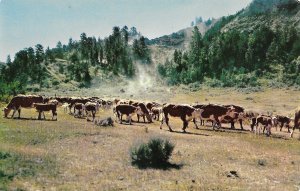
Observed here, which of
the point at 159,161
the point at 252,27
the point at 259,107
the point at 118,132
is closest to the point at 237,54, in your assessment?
the point at 252,27

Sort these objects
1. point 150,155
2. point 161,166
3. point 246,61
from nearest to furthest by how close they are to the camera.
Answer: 1. point 161,166
2. point 150,155
3. point 246,61

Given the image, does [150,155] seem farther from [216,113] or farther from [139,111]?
[216,113]

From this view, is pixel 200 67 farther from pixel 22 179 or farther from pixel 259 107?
pixel 22 179

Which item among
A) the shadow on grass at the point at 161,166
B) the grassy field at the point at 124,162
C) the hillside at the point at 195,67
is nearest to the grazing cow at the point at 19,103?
the grassy field at the point at 124,162

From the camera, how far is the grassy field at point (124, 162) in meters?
16.3

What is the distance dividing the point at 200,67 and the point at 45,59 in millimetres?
64557

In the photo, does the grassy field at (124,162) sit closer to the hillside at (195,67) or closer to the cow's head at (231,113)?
the cow's head at (231,113)

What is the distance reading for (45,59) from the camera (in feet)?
533

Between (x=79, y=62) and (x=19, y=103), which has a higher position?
(x=79, y=62)

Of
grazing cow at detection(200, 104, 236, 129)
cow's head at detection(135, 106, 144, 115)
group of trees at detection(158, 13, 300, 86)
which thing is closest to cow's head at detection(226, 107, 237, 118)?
grazing cow at detection(200, 104, 236, 129)

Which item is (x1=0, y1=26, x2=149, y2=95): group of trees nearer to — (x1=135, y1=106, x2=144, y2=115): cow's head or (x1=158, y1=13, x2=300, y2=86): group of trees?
(x1=158, y1=13, x2=300, y2=86): group of trees

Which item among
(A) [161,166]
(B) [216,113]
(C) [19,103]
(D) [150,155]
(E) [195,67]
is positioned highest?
(E) [195,67]

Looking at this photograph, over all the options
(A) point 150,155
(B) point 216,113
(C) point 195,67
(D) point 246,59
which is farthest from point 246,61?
(A) point 150,155

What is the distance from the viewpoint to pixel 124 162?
65.7 feet
